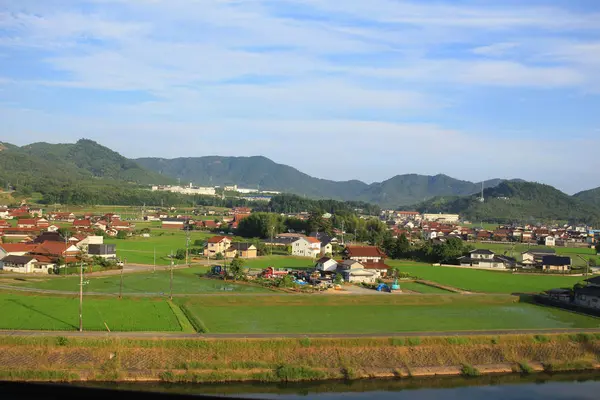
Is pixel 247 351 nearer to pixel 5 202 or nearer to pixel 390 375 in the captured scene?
pixel 390 375

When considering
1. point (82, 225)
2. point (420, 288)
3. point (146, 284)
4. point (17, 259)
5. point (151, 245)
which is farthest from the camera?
point (82, 225)

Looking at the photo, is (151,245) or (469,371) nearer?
(469,371)

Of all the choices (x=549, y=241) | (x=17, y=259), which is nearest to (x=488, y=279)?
(x=17, y=259)

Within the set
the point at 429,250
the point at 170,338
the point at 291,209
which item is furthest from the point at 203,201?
the point at 170,338

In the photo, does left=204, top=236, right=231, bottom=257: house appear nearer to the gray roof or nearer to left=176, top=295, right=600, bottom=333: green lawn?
the gray roof

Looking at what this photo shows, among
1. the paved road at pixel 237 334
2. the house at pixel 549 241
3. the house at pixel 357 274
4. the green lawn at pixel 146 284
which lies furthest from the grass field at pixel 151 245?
the house at pixel 549 241

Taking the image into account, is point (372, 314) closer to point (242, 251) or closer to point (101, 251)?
point (101, 251)
